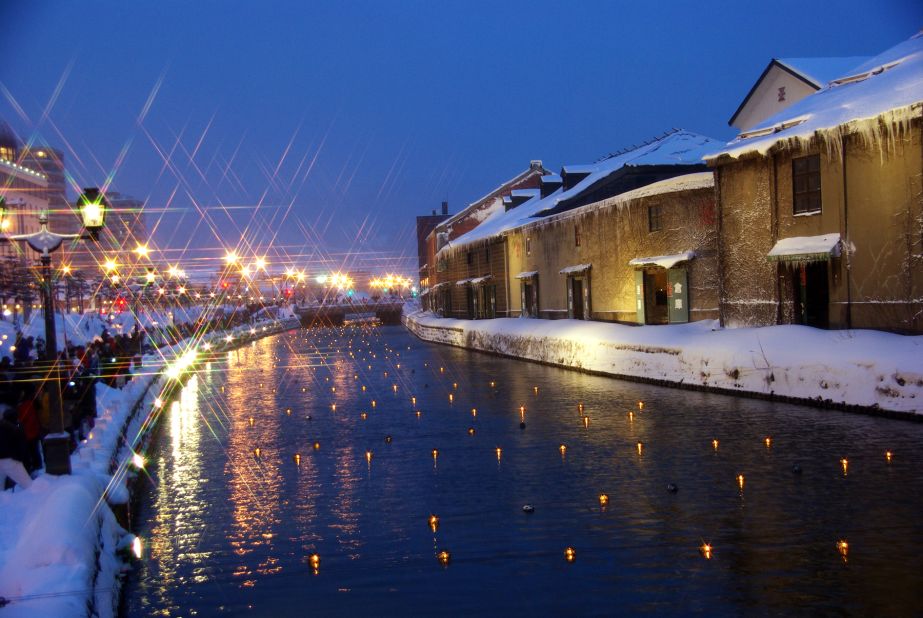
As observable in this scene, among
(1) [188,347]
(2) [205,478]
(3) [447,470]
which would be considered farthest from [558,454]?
(1) [188,347]

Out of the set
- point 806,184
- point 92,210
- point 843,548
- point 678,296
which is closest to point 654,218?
point 678,296

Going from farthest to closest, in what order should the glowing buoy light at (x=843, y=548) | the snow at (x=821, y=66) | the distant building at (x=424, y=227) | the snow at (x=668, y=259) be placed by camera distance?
1. the distant building at (x=424, y=227)
2. the snow at (x=821, y=66)
3. the snow at (x=668, y=259)
4. the glowing buoy light at (x=843, y=548)

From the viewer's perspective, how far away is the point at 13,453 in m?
11.0

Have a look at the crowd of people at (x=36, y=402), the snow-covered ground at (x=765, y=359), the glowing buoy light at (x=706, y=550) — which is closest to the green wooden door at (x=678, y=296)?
the snow-covered ground at (x=765, y=359)

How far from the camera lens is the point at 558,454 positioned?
50.1 feet

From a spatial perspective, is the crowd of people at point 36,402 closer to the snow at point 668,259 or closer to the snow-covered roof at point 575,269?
the snow at point 668,259

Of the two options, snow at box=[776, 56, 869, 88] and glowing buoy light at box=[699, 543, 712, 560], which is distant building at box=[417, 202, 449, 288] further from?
glowing buoy light at box=[699, 543, 712, 560]

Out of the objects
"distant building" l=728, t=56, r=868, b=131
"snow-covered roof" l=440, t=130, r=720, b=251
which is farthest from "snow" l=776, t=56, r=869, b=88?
"snow-covered roof" l=440, t=130, r=720, b=251

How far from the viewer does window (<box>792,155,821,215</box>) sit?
23750 millimetres

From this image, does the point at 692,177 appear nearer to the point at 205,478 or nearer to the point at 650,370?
the point at 650,370

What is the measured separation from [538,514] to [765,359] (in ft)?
40.8

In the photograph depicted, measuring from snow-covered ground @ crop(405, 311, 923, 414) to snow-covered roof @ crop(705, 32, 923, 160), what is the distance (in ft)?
17.5

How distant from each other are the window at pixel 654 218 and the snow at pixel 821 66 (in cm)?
900

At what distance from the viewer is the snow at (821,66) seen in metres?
36.2
